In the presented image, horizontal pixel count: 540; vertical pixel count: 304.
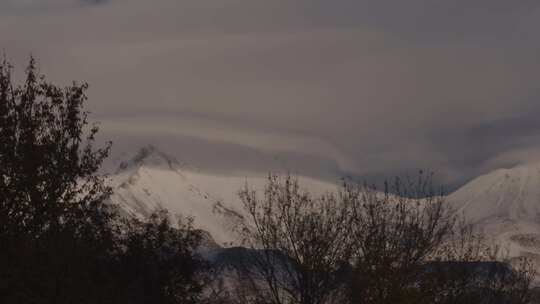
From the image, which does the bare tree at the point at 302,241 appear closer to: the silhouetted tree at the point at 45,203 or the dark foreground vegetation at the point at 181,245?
the dark foreground vegetation at the point at 181,245

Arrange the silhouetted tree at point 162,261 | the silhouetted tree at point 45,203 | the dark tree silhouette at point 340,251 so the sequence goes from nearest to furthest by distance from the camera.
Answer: the silhouetted tree at point 45,203, the dark tree silhouette at point 340,251, the silhouetted tree at point 162,261

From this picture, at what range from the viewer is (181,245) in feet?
251

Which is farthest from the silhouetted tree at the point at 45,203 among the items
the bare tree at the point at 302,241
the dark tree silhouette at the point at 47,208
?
the bare tree at the point at 302,241

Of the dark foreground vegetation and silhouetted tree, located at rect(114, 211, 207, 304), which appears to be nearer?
the dark foreground vegetation

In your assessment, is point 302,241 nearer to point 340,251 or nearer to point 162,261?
point 340,251

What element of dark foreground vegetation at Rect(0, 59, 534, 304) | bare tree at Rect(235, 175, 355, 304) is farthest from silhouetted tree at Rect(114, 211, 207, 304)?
bare tree at Rect(235, 175, 355, 304)

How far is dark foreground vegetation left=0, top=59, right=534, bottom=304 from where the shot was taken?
4106cm

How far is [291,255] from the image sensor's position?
58281 mm

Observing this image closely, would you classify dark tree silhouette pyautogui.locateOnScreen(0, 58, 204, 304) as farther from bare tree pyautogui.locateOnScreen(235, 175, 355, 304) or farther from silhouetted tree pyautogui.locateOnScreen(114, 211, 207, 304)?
silhouetted tree pyautogui.locateOnScreen(114, 211, 207, 304)

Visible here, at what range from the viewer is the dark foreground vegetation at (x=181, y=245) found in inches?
1617

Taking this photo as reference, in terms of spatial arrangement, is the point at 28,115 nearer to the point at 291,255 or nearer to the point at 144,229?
the point at 291,255

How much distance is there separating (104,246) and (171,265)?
31032mm

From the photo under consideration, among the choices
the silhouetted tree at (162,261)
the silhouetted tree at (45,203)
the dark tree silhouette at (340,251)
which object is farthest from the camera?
the silhouetted tree at (162,261)

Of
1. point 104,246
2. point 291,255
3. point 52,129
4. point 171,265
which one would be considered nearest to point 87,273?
point 104,246
